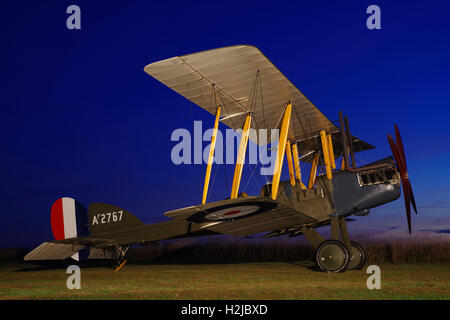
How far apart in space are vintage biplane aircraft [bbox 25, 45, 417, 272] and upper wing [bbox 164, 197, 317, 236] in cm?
2

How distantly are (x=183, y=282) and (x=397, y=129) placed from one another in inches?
256

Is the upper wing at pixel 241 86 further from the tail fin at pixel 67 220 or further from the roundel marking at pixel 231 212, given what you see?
the tail fin at pixel 67 220

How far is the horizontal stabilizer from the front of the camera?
35.8ft

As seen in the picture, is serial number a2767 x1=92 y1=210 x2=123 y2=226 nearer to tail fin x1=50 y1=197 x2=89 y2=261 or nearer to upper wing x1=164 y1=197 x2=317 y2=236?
tail fin x1=50 y1=197 x2=89 y2=261

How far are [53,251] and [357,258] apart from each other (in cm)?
892

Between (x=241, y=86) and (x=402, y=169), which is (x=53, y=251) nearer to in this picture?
(x=241, y=86)

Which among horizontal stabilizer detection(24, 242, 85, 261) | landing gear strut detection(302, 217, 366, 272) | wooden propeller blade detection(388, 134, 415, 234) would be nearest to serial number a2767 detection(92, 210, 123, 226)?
horizontal stabilizer detection(24, 242, 85, 261)

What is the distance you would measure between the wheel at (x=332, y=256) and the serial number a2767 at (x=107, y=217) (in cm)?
658

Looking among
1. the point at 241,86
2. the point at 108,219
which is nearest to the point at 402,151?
the point at 241,86

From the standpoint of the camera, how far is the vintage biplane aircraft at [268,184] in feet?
28.8

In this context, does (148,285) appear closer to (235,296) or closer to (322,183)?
(235,296)
